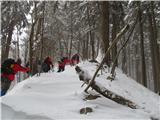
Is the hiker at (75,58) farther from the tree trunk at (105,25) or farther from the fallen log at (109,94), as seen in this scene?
the fallen log at (109,94)

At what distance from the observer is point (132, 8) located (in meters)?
20.4

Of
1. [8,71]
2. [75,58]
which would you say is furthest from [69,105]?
[75,58]

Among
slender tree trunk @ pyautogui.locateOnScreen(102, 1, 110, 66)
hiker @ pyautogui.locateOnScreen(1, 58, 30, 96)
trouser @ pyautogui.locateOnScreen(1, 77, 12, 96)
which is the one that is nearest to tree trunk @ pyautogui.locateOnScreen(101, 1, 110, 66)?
slender tree trunk @ pyautogui.locateOnScreen(102, 1, 110, 66)

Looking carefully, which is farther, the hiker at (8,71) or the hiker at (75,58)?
the hiker at (75,58)

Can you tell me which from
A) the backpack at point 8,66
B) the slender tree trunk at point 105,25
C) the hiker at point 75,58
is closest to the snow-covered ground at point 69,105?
the backpack at point 8,66

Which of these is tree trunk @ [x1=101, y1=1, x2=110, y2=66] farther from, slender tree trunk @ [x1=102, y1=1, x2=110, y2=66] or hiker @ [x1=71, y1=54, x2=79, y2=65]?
hiker @ [x1=71, y1=54, x2=79, y2=65]

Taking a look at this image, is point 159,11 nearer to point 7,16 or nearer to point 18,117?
point 7,16

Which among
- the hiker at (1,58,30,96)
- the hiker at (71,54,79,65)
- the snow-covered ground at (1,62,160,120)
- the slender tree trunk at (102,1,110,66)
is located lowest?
the snow-covered ground at (1,62,160,120)

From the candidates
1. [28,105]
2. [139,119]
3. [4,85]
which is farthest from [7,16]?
[139,119]

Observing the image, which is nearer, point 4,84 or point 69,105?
point 69,105

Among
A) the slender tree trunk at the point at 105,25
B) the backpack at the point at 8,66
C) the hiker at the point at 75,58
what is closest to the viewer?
the backpack at the point at 8,66

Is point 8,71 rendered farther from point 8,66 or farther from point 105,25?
point 105,25

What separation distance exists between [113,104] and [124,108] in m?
0.35

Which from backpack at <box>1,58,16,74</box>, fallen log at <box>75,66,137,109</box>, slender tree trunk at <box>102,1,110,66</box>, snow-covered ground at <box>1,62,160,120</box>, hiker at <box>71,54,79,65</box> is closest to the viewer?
snow-covered ground at <box>1,62,160,120</box>
